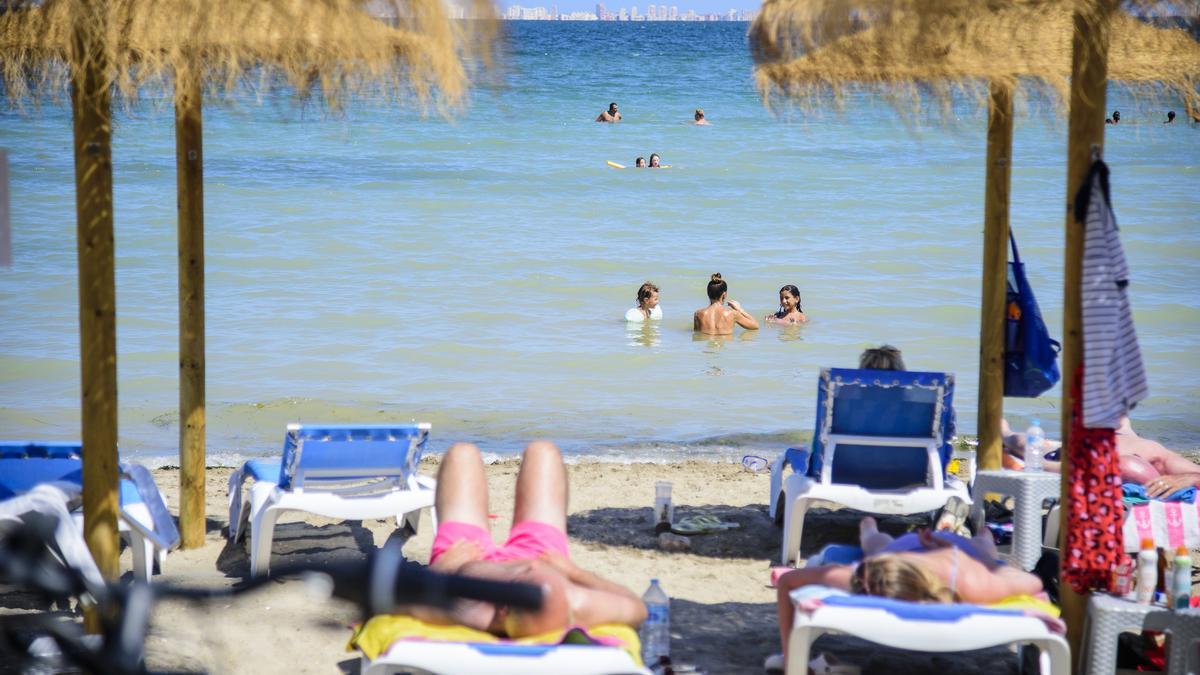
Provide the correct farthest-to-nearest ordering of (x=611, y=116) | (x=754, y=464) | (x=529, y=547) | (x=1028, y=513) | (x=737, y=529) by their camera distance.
A: (x=611, y=116) < (x=754, y=464) < (x=737, y=529) < (x=1028, y=513) < (x=529, y=547)

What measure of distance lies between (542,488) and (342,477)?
4.80ft

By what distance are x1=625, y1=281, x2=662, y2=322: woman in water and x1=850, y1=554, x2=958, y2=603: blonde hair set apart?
8.12 metres

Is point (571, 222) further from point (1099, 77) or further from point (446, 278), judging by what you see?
point (1099, 77)

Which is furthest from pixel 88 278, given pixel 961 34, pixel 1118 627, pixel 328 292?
pixel 328 292

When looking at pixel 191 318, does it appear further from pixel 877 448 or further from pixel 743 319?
pixel 743 319

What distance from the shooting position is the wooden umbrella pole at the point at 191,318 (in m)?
5.45

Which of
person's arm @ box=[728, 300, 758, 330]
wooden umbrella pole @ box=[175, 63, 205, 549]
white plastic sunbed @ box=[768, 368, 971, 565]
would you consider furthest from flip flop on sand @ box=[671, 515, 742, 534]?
person's arm @ box=[728, 300, 758, 330]

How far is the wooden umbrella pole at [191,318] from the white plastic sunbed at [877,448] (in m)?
2.48

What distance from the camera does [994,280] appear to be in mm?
5562

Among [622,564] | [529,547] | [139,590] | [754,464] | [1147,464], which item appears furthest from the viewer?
[754,464]

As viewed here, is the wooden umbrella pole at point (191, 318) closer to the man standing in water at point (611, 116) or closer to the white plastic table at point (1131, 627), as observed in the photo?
the white plastic table at point (1131, 627)

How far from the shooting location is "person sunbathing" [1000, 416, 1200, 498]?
5441 millimetres

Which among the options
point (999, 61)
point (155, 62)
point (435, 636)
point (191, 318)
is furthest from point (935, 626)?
point (191, 318)

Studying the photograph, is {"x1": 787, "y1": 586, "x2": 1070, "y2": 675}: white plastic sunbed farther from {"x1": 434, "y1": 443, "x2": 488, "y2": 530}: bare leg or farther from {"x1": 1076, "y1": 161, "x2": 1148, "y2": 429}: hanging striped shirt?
{"x1": 434, "y1": 443, "x2": 488, "y2": 530}: bare leg
